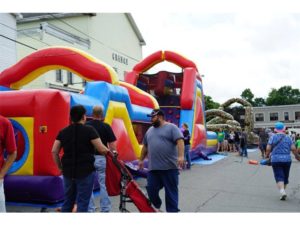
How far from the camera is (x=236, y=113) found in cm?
3156

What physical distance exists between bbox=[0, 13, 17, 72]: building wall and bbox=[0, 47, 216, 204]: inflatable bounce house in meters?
7.21

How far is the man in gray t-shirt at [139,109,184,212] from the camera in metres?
5.47

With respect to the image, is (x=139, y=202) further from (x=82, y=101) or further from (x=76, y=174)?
(x=82, y=101)

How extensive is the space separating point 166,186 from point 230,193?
3.04m

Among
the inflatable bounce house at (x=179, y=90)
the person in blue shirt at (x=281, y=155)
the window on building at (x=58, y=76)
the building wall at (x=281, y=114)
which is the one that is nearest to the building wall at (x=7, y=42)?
the window on building at (x=58, y=76)

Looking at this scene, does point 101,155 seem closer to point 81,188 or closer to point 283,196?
point 81,188

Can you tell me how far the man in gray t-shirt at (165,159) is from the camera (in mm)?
→ 5469

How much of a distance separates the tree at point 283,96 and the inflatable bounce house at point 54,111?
69.4 m

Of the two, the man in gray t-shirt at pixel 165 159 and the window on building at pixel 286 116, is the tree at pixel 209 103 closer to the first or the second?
the window on building at pixel 286 116

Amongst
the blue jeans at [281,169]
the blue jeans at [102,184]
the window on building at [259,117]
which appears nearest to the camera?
the blue jeans at [102,184]

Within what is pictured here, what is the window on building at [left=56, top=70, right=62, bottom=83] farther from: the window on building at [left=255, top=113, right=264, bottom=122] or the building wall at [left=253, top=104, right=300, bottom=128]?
the window on building at [left=255, top=113, right=264, bottom=122]

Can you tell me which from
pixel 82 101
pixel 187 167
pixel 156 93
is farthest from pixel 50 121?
pixel 156 93

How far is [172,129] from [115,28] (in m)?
28.0

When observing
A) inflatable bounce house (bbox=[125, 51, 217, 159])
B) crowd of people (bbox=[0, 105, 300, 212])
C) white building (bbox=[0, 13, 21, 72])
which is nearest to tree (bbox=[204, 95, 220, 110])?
inflatable bounce house (bbox=[125, 51, 217, 159])
